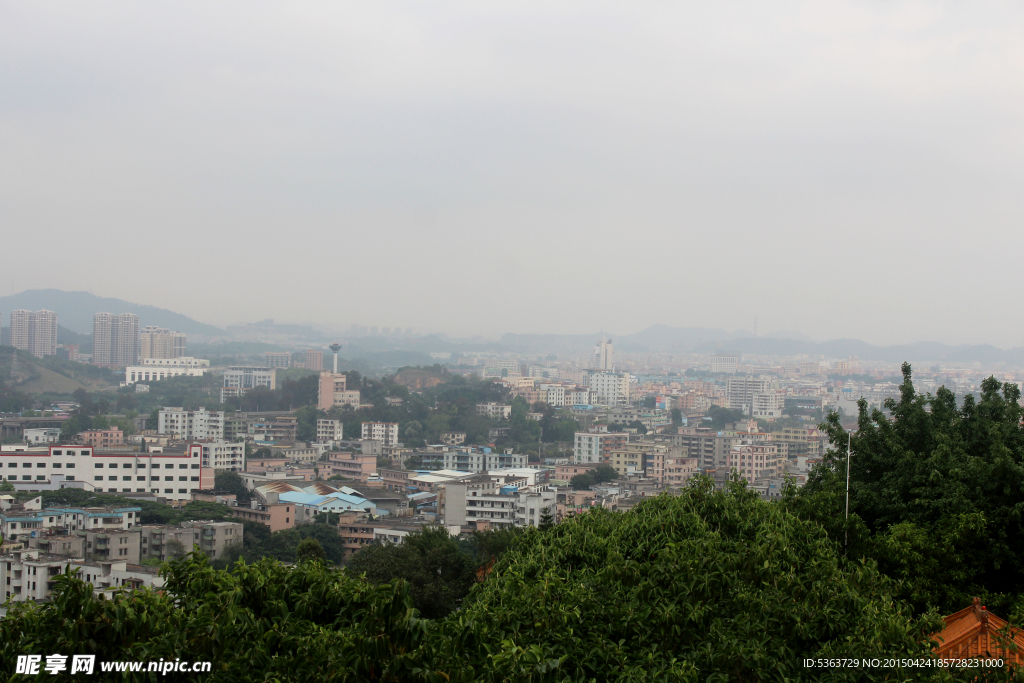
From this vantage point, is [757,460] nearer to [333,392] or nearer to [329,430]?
[329,430]

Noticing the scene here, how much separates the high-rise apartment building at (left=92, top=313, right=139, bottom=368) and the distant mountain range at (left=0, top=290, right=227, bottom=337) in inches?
823

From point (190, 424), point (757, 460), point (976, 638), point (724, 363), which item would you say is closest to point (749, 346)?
point (724, 363)

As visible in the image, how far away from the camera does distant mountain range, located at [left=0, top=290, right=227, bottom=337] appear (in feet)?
223

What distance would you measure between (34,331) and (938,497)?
47330 millimetres

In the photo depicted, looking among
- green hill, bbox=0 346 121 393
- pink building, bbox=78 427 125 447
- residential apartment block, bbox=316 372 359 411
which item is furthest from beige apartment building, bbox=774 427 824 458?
green hill, bbox=0 346 121 393

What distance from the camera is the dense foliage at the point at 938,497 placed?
2908 mm

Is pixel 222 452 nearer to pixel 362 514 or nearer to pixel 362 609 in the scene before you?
pixel 362 514

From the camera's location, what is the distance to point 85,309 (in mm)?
71562

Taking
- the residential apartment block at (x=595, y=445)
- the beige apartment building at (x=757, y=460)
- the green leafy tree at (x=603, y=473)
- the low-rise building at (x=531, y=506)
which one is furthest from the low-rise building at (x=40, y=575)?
the residential apartment block at (x=595, y=445)

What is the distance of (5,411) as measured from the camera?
24.7 m

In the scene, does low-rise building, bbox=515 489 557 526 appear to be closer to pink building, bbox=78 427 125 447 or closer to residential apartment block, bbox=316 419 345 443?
pink building, bbox=78 427 125 447

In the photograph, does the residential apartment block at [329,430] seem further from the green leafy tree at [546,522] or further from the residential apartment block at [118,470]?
the green leafy tree at [546,522]

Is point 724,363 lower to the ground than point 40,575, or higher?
higher

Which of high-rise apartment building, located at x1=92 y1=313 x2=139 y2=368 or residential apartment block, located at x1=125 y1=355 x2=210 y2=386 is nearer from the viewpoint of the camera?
residential apartment block, located at x1=125 y1=355 x2=210 y2=386
